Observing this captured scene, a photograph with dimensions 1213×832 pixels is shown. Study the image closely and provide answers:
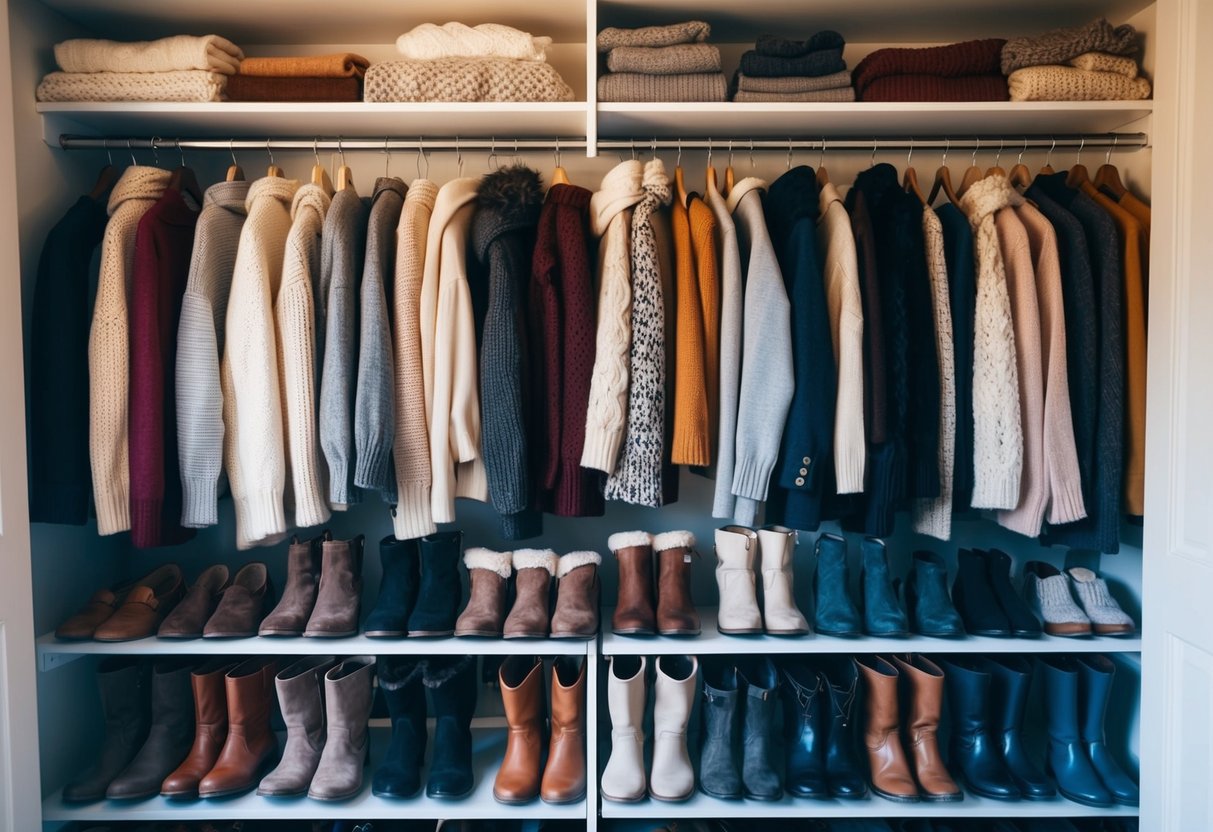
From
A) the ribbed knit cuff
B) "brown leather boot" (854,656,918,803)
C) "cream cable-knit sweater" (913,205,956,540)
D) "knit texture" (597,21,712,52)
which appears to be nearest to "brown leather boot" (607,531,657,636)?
"brown leather boot" (854,656,918,803)

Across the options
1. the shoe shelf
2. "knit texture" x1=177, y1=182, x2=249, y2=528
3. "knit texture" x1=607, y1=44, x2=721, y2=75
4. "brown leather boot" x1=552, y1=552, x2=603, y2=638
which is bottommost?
the shoe shelf

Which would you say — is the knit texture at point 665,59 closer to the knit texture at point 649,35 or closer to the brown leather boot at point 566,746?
the knit texture at point 649,35

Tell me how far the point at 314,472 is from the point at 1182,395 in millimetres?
1847

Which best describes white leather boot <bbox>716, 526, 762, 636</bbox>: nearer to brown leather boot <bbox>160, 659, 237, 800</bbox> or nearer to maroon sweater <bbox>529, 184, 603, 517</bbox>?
maroon sweater <bbox>529, 184, 603, 517</bbox>

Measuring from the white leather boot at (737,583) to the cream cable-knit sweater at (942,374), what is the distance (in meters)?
0.42

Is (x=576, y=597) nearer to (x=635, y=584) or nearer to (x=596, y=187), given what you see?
(x=635, y=584)

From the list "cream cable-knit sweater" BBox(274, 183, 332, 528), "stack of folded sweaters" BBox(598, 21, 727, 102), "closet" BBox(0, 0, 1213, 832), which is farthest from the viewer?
"stack of folded sweaters" BBox(598, 21, 727, 102)

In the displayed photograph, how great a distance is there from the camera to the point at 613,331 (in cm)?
164

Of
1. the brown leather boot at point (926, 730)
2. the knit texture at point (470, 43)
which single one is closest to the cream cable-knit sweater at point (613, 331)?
the knit texture at point (470, 43)

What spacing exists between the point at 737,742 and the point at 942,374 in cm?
99

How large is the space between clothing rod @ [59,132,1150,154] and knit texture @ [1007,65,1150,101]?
11 cm

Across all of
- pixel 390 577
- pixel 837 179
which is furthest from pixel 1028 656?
pixel 390 577

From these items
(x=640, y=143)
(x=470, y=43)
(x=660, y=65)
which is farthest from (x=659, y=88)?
(x=470, y=43)

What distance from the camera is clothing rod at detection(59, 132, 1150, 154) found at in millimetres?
1821
